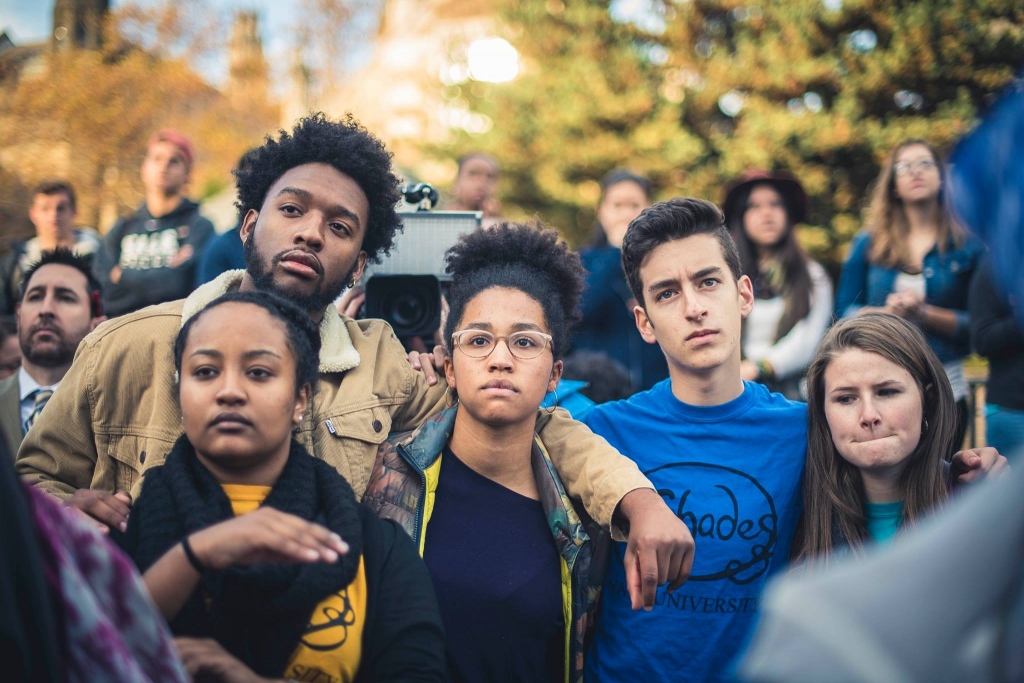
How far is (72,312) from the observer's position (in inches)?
152

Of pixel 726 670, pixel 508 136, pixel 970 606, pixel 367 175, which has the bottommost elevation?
pixel 726 670

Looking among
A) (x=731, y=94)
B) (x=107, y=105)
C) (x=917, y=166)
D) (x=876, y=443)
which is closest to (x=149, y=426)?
(x=876, y=443)

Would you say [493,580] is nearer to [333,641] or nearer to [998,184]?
[333,641]

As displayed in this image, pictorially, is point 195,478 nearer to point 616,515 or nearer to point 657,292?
point 616,515

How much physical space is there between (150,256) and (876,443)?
4347mm

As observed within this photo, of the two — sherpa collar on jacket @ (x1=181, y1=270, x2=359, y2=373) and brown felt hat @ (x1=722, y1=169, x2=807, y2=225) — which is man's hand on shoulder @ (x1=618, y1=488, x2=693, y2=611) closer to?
sherpa collar on jacket @ (x1=181, y1=270, x2=359, y2=373)

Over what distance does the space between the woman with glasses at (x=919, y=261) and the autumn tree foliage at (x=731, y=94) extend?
585 centimetres

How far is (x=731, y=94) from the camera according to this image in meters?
12.8

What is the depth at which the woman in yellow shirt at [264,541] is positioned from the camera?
5.74ft

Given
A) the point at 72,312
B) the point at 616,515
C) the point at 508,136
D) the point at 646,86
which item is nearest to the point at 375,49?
the point at 508,136

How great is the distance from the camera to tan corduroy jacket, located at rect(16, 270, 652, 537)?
8.03 feet

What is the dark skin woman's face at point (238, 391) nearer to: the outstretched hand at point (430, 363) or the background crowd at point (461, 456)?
the background crowd at point (461, 456)

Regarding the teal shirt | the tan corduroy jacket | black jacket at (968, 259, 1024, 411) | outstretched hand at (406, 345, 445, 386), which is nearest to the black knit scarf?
the tan corduroy jacket

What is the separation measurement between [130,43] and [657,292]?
Result: 1269 cm
